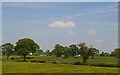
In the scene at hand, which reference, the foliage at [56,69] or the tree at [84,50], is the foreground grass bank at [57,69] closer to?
the foliage at [56,69]

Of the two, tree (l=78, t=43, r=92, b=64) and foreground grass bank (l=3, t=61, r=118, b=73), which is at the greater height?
tree (l=78, t=43, r=92, b=64)

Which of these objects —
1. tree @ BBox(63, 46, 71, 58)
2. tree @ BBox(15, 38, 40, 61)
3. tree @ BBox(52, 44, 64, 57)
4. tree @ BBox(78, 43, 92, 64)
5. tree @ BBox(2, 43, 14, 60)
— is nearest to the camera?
tree @ BBox(78, 43, 92, 64)

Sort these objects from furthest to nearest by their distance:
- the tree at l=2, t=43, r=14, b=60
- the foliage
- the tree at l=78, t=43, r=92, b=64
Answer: the tree at l=2, t=43, r=14, b=60 < the tree at l=78, t=43, r=92, b=64 < the foliage

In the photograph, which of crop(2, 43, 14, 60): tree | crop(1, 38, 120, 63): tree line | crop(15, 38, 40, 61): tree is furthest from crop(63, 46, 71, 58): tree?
crop(2, 43, 14, 60): tree

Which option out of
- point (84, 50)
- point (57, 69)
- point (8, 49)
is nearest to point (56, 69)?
point (57, 69)

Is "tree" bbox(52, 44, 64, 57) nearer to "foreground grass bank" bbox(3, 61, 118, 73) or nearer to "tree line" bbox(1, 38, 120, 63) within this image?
"tree line" bbox(1, 38, 120, 63)

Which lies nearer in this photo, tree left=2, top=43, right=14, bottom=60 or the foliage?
the foliage

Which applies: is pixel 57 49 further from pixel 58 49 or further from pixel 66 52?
pixel 66 52

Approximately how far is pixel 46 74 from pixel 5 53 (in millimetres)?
65271

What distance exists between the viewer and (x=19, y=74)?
97.9 ft

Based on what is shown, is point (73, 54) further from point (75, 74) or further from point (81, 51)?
point (75, 74)

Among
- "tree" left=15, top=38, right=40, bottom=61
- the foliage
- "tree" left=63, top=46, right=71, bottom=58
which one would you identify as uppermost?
"tree" left=15, top=38, right=40, bottom=61

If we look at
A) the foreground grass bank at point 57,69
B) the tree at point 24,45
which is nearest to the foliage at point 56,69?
the foreground grass bank at point 57,69

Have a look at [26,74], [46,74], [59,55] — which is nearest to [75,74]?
[46,74]
